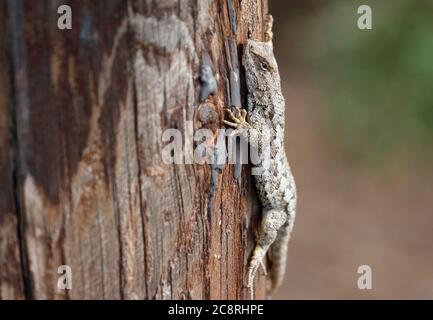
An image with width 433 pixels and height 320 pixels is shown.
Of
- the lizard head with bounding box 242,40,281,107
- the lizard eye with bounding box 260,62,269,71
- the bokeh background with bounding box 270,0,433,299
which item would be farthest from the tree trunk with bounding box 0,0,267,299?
the bokeh background with bounding box 270,0,433,299

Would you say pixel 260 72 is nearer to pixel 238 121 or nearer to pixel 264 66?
pixel 264 66

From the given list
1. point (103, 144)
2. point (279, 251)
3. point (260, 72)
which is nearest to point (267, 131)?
point (260, 72)

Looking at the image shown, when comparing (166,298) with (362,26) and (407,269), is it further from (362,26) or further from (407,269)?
(362,26)

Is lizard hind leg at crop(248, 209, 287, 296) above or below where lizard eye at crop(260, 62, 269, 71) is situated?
below

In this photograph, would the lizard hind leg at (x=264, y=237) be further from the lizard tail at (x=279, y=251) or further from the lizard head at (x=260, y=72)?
the lizard head at (x=260, y=72)

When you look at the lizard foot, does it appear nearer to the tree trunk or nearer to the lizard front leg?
the lizard front leg

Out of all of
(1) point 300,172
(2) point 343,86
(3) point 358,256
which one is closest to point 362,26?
(2) point 343,86
